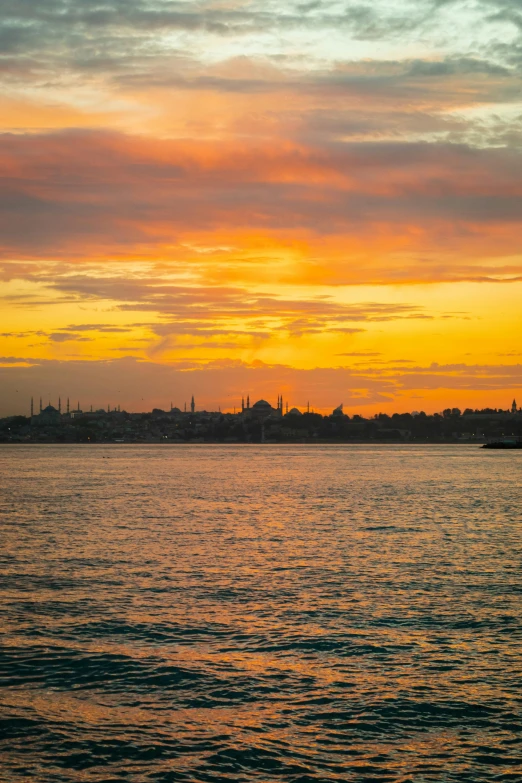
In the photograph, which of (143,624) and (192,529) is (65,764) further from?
(192,529)

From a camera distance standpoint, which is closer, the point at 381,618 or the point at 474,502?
the point at 381,618

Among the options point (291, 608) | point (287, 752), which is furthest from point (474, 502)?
point (287, 752)

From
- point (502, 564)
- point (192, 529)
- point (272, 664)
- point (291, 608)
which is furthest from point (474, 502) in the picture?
point (272, 664)

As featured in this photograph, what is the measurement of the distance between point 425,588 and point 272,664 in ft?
43.3

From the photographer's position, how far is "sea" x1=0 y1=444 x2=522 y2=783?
658 inches

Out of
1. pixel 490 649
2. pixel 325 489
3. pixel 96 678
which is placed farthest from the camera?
pixel 325 489

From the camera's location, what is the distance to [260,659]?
23.2 m

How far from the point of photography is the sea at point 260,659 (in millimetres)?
16703

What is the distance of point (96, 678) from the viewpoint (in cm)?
2155

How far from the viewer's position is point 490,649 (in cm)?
2444

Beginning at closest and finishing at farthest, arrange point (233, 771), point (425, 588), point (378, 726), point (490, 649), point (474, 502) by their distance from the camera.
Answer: point (233, 771) < point (378, 726) < point (490, 649) < point (425, 588) < point (474, 502)

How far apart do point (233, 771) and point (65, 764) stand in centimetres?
324

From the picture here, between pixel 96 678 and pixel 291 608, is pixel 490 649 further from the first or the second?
pixel 96 678

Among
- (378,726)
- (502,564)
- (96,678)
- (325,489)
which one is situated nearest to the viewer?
(378,726)
